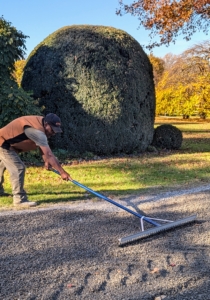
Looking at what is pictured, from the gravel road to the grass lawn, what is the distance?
975mm

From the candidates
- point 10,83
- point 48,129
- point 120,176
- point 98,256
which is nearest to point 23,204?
point 48,129

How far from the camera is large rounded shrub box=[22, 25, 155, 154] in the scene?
11.7 meters

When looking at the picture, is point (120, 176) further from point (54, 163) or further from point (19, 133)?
point (54, 163)

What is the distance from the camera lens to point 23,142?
573 centimetres

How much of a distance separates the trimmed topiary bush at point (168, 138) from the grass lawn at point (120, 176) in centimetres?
158

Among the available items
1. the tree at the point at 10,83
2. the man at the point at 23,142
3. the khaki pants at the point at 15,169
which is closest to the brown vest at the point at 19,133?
the man at the point at 23,142

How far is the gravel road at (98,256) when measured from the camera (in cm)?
327

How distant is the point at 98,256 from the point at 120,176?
191 inches

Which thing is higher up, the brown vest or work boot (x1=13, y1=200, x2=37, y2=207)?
the brown vest

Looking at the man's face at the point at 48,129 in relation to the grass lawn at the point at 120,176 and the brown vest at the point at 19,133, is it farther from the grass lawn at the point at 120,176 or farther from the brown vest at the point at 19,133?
the grass lawn at the point at 120,176

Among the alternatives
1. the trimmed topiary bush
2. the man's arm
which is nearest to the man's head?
the man's arm

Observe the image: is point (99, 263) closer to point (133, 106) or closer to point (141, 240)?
point (141, 240)

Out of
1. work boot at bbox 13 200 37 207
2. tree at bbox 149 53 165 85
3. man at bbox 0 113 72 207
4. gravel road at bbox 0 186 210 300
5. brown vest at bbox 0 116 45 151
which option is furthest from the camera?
tree at bbox 149 53 165 85

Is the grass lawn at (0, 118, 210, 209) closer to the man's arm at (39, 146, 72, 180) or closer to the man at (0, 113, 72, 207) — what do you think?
the man at (0, 113, 72, 207)
